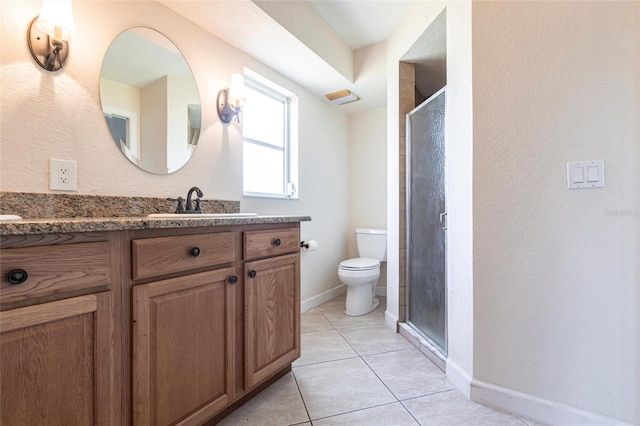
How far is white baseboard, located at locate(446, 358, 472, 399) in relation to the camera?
1.42m

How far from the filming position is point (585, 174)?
1.18 m

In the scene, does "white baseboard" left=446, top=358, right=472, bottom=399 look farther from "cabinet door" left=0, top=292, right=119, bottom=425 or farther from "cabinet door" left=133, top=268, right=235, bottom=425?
"cabinet door" left=0, top=292, right=119, bottom=425

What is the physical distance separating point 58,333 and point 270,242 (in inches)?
32.5

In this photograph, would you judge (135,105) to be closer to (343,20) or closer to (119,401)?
(119,401)

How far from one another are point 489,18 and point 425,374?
1840 millimetres

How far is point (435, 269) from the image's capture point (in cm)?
184

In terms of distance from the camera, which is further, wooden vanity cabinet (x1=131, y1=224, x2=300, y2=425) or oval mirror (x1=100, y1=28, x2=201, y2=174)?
oval mirror (x1=100, y1=28, x2=201, y2=174)

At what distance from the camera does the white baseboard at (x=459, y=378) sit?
4.64ft

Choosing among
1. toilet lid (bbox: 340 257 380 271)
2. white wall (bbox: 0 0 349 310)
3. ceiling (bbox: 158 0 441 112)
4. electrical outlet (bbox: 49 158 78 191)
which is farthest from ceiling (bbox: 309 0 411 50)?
toilet lid (bbox: 340 257 380 271)

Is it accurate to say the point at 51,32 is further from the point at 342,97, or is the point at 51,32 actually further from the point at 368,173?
the point at 368,173

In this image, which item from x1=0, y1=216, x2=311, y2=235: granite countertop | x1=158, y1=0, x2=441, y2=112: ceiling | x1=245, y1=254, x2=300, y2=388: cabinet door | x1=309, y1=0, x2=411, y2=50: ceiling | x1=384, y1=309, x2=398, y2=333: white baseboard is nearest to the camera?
x1=0, y1=216, x2=311, y2=235: granite countertop

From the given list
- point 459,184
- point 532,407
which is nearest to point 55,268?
point 459,184

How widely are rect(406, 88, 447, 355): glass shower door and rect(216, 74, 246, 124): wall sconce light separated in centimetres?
122

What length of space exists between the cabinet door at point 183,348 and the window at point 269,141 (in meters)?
1.12
